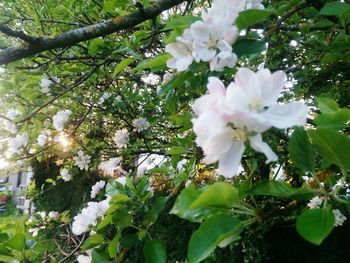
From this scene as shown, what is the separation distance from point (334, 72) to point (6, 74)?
86.5 inches

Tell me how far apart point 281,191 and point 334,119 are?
0.52 feet

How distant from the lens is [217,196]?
635mm

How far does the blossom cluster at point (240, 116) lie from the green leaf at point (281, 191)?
0.39 feet

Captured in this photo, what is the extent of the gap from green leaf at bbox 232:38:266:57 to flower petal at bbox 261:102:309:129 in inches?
9.8

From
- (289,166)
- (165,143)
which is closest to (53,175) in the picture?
(165,143)

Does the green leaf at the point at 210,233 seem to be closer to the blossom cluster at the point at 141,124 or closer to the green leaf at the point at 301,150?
the green leaf at the point at 301,150

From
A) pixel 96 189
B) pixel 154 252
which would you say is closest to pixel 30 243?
pixel 96 189

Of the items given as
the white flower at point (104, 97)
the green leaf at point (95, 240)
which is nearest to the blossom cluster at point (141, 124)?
the white flower at point (104, 97)

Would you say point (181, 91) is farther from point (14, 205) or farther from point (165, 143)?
point (14, 205)

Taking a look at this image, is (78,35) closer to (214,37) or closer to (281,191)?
(214,37)

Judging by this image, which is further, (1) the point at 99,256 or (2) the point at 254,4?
(1) the point at 99,256

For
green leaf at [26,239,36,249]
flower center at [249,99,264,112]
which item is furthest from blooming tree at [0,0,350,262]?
green leaf at [26,239,36,249]

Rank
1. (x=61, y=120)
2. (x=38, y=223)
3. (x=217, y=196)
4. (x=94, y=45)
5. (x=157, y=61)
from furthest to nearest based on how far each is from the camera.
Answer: (x=38, y=223) → (x=61, y=120) → (x=94, y=45) → (x=157, y=61) → (x=217, y=196)

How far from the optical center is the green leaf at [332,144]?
0.60 metres
